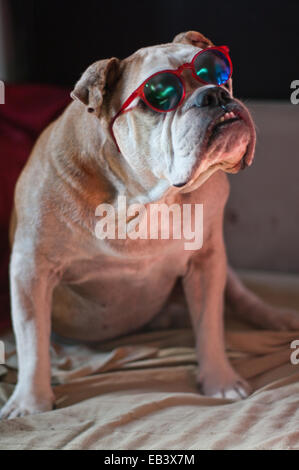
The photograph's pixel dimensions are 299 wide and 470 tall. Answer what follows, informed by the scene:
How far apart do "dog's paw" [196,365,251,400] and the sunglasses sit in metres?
0.61

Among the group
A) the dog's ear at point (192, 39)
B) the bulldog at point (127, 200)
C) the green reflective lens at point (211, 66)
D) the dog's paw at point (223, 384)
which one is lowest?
the dog's paw at point (223, 384)

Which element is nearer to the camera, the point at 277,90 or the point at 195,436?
the point at 195,436

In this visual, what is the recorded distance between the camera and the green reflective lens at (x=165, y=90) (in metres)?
1.10

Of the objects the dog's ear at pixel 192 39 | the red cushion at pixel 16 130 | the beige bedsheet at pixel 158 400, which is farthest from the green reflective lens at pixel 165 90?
the red cushion at pixel 16 130

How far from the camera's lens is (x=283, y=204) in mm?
1993

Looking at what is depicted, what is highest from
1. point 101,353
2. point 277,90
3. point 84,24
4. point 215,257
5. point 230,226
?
point 84,24

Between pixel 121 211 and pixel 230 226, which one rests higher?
pixel 121 211

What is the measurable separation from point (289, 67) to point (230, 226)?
517 mm

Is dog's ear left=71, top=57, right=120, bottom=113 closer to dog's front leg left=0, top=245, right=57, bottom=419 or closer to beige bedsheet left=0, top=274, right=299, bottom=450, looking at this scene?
dog's front leg left=0, top=245, right=57, bottom=419

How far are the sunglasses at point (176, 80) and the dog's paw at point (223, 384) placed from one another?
0.61 meters

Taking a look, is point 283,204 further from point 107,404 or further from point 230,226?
point 107,404

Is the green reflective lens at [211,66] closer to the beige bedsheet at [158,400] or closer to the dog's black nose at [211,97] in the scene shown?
the dog's black nose at [211,97]
